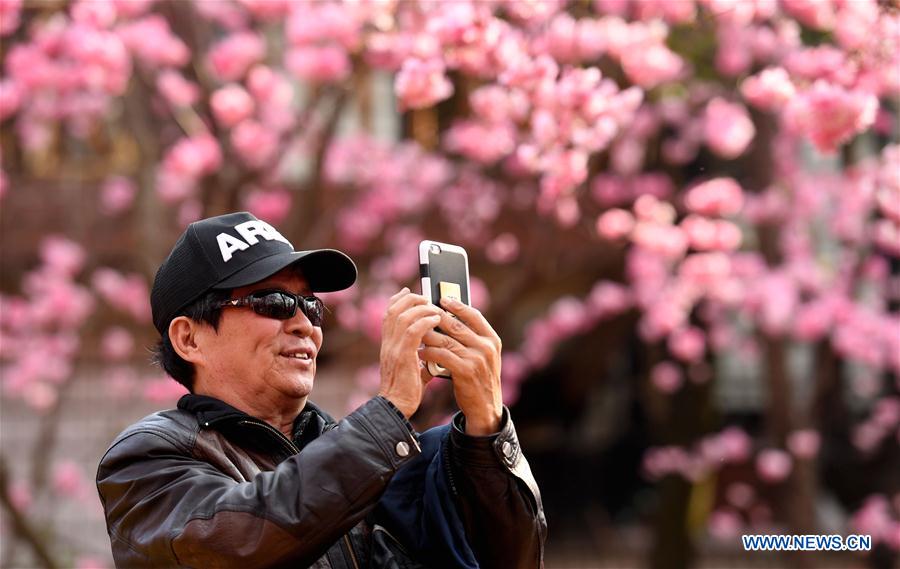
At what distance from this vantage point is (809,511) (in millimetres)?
7742

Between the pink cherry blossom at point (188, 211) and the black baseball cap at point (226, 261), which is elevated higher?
the black baseball cap at point (226, 261)

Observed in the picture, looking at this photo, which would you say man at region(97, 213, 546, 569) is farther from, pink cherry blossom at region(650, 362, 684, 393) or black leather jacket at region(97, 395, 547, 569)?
pink cherry blossom at region(650, 362, 684, 393)

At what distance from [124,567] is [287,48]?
19.5ft

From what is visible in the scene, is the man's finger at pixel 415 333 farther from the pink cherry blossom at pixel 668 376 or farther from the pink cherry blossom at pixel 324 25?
the pink cherry blossom at pixel 668 376

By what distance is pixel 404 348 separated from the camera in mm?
2084

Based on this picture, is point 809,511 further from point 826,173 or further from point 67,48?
point 67,48

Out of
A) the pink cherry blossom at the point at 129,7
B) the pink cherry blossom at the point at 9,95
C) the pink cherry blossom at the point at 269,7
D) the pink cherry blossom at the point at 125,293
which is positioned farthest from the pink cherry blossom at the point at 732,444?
the pink cherry blossom at the point at 9,95

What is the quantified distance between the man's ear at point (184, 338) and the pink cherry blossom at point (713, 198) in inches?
203

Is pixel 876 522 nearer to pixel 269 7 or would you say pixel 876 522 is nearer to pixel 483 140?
pixel 483 140

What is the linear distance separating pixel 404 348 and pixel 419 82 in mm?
2217

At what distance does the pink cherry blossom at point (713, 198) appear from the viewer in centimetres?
706

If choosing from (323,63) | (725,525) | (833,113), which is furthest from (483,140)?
(725,525)

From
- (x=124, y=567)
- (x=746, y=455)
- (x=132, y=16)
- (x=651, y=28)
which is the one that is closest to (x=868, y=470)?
(x=746, y=455)

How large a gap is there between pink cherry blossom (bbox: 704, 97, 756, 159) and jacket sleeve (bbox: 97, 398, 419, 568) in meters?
5.43
